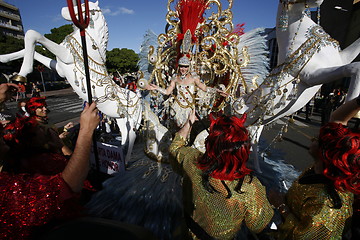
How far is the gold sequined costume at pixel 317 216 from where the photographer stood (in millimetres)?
1014

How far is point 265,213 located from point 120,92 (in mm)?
2823

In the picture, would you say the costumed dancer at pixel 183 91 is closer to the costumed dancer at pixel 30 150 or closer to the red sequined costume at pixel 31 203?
the costumed dancer at pixel 30 150

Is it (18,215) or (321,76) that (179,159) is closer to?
(18,215)

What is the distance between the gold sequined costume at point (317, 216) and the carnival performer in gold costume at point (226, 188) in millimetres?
166

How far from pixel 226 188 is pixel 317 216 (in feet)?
1.65

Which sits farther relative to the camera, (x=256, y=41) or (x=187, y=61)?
(x=256, y=41)

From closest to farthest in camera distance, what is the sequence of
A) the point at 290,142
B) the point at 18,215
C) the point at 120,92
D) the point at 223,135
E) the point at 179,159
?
1. the point at 18,215
2. the point at 223,135
3. the point at 179,159
4. the point at 120,92
5. the point at 290,142

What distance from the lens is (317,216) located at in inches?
40.1

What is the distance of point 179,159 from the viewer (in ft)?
4.55

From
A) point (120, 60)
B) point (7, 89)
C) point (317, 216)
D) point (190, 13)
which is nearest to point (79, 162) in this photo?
point (317, 216)

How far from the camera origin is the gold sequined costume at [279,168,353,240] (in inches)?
39.9

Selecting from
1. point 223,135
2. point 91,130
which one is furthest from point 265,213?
point 91,130

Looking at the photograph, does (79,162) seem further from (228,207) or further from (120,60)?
(120,60)

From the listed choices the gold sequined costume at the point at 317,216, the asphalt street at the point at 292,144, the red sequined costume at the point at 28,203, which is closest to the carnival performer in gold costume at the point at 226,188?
the gold sequined costume at the point at 317,216
